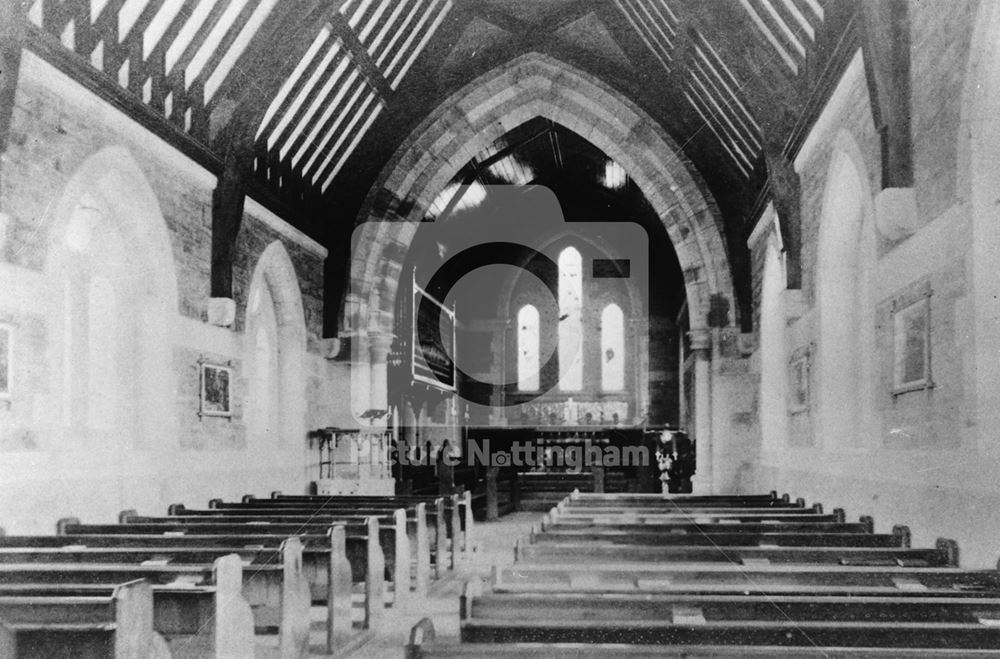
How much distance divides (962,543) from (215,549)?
143 inches

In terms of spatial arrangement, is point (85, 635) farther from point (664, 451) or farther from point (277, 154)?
point (664, 451)

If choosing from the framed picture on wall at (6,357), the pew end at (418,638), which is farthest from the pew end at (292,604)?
the framed picture on wall at (6,357)

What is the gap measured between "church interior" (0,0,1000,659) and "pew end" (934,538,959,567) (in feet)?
0.24

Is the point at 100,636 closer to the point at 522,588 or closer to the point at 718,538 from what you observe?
the point at 522,588

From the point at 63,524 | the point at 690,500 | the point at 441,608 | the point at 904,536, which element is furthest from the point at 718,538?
the point at 63,524

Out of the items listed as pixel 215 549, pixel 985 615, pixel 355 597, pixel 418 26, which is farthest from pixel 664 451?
pixel 985 615

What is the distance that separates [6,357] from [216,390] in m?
3.04

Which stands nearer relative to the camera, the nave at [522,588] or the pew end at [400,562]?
the nave at [522,588]

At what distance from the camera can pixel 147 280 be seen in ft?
26.6

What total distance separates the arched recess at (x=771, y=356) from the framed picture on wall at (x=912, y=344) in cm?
415

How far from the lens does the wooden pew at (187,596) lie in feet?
10.8

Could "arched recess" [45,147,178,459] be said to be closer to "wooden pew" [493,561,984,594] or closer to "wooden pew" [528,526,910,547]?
"wooden pew" [528,526,910,547]

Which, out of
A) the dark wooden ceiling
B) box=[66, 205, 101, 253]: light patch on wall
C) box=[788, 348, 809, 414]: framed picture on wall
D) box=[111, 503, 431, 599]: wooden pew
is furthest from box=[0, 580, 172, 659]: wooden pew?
box=[788, 348, 809, 414]: framed picture on wall

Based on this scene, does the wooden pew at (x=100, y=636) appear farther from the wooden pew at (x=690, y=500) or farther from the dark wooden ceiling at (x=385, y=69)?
the wooden pew at (x=690, y=500)
